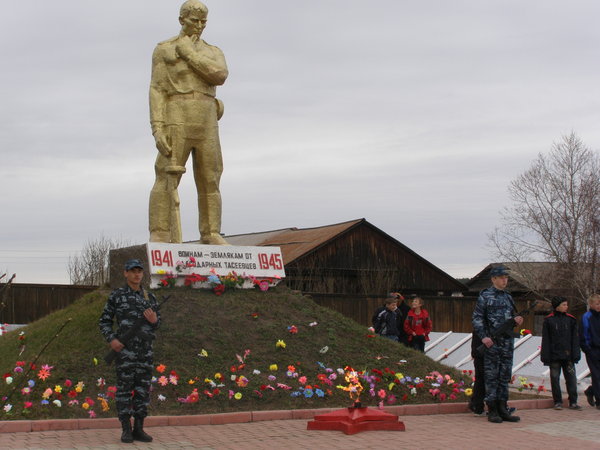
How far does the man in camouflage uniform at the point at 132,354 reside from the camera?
725 centimetres

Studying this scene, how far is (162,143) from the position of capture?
12.1 m

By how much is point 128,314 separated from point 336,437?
7.51ft

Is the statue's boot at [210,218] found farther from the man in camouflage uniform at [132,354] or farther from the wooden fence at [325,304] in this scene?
the wooden fence at [325,304]

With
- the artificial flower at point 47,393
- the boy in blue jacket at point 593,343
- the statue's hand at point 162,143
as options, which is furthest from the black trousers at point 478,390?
the statue's hand at point 162,143

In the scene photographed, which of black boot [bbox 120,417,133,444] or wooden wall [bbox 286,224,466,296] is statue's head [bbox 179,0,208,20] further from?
wooden wall [bbox 286,224,466,296]

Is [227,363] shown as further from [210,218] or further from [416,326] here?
[416,326]

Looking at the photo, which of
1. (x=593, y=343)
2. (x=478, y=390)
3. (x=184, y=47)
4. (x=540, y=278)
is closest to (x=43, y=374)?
(x=478, y=390)

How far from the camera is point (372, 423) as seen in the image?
7992 millimetres

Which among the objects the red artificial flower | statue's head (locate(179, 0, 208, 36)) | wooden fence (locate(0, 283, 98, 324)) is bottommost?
the red artificial flower

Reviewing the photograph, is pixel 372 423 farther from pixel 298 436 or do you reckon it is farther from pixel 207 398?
pixel 207 398

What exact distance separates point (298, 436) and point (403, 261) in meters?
25.8

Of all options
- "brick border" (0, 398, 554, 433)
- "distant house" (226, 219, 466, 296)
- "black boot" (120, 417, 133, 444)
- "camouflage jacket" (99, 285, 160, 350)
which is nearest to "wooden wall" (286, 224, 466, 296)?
"distant house" (226, 219, 466, 296)

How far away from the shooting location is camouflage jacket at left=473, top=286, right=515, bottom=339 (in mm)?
8867

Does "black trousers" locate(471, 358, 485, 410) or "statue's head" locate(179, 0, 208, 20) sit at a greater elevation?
"statue's head" locate(179, 0, 208, 20)
